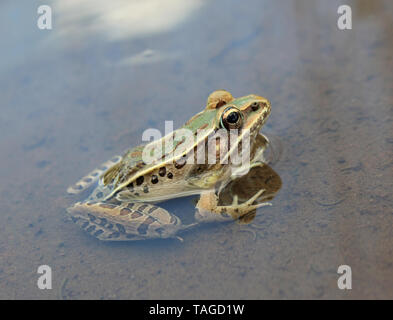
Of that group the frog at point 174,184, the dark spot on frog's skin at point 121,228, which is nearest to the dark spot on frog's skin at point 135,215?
the frog at point 174,184

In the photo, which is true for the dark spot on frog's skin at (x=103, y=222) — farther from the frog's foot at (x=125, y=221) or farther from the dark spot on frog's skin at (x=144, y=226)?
the dark spot on frog's skin at (x=144, y=226)

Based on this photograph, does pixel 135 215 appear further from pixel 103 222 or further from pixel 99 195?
pixel 99 195

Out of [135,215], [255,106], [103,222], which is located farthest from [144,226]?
[255,106]

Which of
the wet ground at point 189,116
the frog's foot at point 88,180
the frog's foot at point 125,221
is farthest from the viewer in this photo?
the frog's foot at point 88,180

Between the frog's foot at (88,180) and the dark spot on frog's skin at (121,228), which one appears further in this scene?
the frog's foot at (88,180)

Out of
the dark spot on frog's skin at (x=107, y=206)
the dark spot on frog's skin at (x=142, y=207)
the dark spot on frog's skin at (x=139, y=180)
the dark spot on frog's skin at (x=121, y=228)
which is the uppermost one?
the dark spot on frog's skin at (x=139, y=180)

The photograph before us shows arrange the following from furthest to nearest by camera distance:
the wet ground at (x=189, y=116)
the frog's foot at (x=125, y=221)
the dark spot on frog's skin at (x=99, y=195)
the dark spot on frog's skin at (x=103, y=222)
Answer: the dark spot on frog's skin at (x=99, y=195)
the dark spot on frog's skin at (x=103, y=222)
the frog's foot at (x=125, y=221)
the wet ground at (x=189, y=116)

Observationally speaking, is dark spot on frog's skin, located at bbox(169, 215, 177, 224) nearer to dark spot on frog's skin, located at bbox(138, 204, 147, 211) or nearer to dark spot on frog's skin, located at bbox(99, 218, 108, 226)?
dark spot on frog's skin, located at bbox(138, 204, 147, 211)

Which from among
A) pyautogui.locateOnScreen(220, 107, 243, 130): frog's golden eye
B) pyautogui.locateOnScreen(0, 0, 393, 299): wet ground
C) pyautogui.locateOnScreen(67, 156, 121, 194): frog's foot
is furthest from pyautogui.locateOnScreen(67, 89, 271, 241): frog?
pyautogui.locateOnScreen(67, 156, 121, 194): frog's foot
